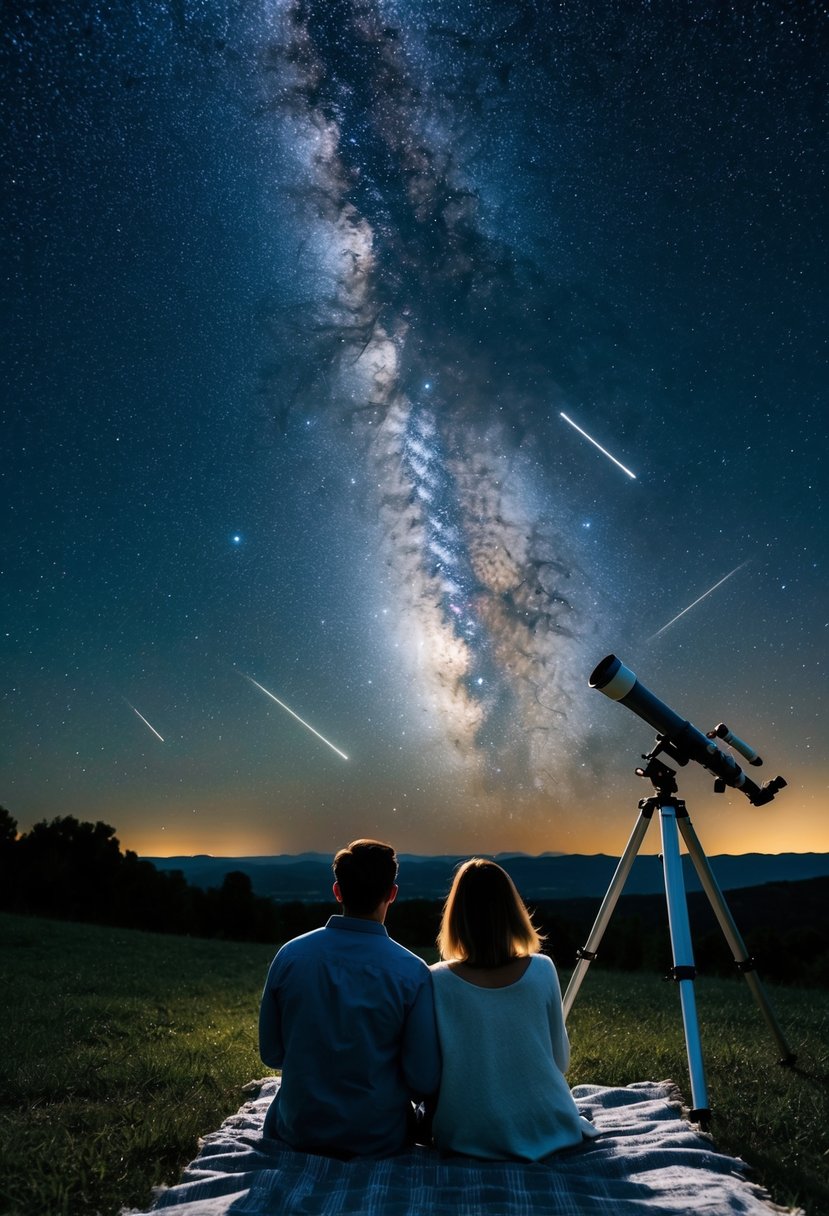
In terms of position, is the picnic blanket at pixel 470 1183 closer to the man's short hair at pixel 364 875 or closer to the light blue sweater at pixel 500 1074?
the light blue sweater at pixel 500 1074

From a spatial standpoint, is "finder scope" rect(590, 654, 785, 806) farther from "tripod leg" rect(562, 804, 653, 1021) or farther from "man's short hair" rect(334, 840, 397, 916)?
"man's short hair" rect(334, 840, 397, 916)

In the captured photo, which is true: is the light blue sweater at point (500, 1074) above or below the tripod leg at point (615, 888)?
below

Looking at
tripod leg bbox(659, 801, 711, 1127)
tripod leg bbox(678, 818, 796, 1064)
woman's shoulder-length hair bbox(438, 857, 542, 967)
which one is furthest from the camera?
tripod leg bbox(678, 818, 796, 1064)

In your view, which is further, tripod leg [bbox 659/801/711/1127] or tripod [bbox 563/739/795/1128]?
tripod [bbox 563/739/795/1128]

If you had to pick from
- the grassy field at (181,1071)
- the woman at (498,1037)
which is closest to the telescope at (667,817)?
the grassy field at (181,1071)

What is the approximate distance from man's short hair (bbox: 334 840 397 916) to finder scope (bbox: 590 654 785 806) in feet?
7.00

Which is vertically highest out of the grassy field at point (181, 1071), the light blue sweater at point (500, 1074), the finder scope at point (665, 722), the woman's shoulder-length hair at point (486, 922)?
the finder scope at point (665, 722)

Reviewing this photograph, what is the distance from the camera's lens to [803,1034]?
27.5 ft

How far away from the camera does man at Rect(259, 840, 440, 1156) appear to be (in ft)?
13.4

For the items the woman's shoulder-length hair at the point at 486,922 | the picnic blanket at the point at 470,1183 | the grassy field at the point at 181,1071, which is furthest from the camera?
the woman's shoulder-length hair at the point at 486,922

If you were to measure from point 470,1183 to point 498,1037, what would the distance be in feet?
2.14

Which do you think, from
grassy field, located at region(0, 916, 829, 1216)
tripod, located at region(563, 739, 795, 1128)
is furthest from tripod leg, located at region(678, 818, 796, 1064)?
grassy field, located at region(0, 916, 829, 1216)

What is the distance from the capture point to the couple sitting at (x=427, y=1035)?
13.4 feet

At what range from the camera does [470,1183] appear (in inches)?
149
